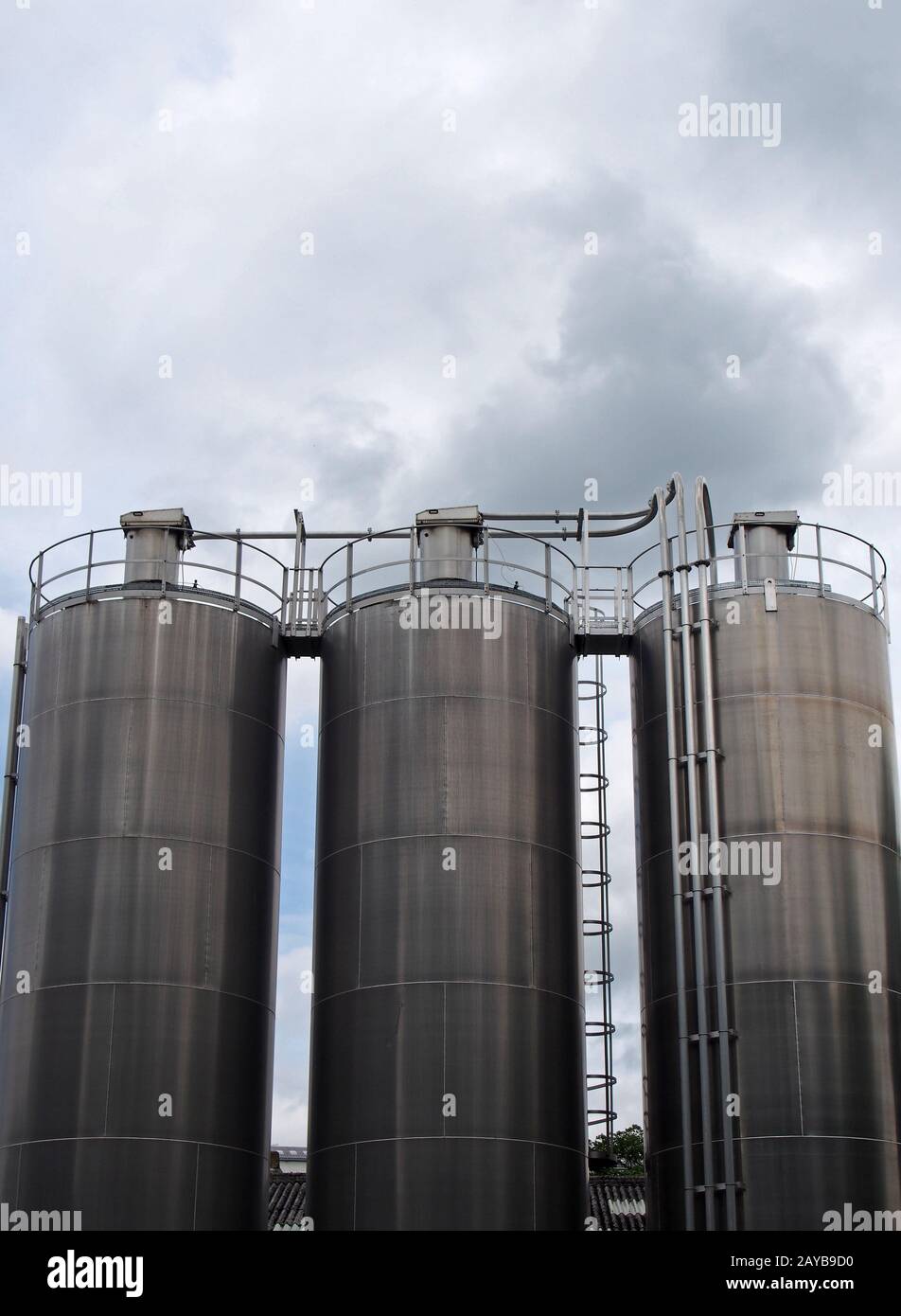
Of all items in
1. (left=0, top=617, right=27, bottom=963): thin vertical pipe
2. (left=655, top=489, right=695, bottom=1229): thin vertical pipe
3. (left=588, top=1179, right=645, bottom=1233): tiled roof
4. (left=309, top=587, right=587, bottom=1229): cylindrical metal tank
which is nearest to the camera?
(left=309, top=587, right=587, bottom=1229): cylindrical metal tank

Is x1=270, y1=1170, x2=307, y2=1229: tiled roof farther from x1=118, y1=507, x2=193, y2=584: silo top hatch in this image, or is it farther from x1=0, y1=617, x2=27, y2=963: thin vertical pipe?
x1=118, y1=507, x2=193, y2=584: silo top hatch

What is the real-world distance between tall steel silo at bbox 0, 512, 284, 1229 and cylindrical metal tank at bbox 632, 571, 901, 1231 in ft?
22.8

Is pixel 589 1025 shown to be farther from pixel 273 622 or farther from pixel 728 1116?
pixel 273 622

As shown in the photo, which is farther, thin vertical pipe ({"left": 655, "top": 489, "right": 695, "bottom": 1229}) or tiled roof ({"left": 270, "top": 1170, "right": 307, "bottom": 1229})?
tiled roof ({"left": 270, "top": 1170, "right": 307, "bottom": 1229})

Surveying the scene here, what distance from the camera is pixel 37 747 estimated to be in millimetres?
28562

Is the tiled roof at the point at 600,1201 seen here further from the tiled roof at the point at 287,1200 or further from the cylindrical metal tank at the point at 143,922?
the cylindrical metal tank at the point at 143,922

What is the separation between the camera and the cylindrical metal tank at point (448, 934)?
25.5m

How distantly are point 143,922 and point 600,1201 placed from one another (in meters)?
16.4

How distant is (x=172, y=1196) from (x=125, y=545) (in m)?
11.8

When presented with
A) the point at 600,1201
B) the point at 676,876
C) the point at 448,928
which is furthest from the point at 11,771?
the point at 600,1201

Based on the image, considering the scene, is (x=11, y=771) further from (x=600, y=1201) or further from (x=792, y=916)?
(x=600, y=1201)

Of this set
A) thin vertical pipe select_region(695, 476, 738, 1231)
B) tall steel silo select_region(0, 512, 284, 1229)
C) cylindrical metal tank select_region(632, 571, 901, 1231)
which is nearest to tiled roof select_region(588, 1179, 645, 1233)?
cylindrical metal tank select_region(632, 571, 901, 1231)

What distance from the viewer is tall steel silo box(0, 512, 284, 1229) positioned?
2580cm
